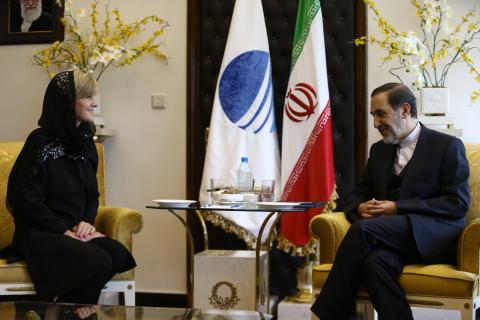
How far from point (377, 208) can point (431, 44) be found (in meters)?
1.32

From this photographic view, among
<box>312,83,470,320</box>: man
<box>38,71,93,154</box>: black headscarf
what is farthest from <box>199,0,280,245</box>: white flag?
<box>38,71,93,154</box>: black headscarf

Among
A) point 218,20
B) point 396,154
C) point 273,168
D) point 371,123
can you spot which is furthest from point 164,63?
point 396,154

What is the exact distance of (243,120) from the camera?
3777mm

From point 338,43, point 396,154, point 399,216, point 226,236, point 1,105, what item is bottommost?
point 226,236

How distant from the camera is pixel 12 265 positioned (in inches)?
115

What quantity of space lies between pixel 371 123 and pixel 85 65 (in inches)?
70.2

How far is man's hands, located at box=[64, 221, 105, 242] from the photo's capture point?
9.95ft

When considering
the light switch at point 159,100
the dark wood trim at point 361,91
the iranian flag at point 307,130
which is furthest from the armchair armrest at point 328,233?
the light switch at point 159,100

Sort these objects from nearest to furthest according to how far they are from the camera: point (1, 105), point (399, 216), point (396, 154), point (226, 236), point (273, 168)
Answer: point (399, 216), point (396, 154), point (273, 168), point (226, 236), point (1, 105)

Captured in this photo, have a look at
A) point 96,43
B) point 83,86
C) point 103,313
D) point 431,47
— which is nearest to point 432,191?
point 431,47

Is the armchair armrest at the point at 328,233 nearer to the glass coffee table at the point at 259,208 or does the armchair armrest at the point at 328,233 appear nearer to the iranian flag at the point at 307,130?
the glass coffee table at the point at 259,208

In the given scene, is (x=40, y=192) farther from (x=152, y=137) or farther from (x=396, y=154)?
(x=396, y=154)

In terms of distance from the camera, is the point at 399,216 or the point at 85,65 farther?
the point at 85,65

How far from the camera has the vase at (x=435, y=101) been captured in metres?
3.51
